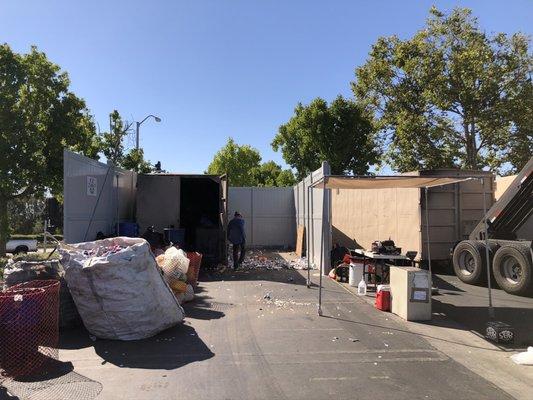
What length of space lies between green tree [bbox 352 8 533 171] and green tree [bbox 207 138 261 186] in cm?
2845

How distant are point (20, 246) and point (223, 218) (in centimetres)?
1629

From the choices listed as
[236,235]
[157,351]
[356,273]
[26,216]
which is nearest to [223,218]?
[236,235]

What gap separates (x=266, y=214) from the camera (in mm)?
22531

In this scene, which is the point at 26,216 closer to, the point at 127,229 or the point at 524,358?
the point at 127,229

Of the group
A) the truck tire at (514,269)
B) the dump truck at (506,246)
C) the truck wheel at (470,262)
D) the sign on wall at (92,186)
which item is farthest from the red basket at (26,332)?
the truck wheel at (470,262)

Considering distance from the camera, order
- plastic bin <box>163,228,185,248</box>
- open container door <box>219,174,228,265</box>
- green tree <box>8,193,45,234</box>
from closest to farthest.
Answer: plastic bin <box>163,228,185,248</box> → open container door <box>219,174,228,265</box> → green tree <box>8,193,45,234</box>

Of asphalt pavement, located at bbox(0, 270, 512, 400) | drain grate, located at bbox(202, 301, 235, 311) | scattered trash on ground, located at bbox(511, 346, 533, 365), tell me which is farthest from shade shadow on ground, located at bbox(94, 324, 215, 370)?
scattered trash on ground, located at bbox(511, 346, 533, 365)

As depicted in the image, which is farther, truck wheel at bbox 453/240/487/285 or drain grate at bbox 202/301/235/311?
truck wheel at bbox 453/240/487/285

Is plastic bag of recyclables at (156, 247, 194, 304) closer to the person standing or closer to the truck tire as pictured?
the person standing

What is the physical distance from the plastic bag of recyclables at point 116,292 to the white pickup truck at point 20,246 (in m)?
21.6

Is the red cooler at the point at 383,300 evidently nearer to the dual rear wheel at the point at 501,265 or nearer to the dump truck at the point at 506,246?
the dump truck at the point at 506,246

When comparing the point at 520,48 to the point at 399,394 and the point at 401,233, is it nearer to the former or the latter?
the point at 401,233

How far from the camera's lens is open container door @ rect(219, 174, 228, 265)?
48.5ft

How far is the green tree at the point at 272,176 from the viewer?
50.8m
